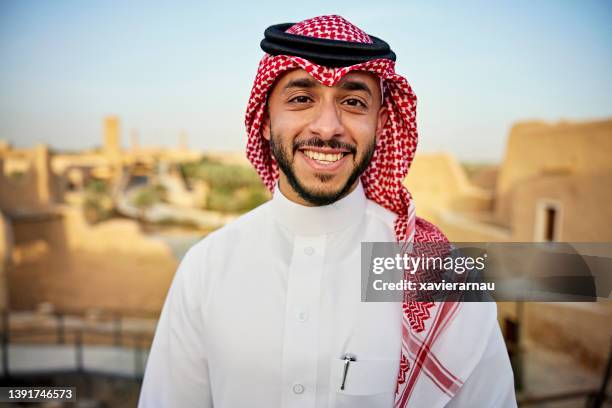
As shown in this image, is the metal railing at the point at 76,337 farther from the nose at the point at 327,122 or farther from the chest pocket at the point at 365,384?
the nose at the point at 327,122

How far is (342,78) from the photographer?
44.8 inches

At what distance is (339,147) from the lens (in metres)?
1.10

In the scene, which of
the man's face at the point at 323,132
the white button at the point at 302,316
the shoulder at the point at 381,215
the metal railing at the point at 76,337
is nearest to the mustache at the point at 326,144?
the man's face at the point at 323,132

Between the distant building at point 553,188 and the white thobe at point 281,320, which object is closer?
the white thobe at point 281,320

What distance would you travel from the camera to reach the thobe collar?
127cm

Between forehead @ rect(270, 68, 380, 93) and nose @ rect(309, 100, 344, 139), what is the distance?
60 millimetres

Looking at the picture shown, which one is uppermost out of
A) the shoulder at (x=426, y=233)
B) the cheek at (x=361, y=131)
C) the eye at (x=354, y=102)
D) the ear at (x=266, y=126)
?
the eye at (x=354, y=102)

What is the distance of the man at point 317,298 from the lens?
110 cm

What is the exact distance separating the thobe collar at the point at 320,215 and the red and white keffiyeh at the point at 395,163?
5.8 inches

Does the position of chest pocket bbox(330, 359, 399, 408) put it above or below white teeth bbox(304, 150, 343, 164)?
below

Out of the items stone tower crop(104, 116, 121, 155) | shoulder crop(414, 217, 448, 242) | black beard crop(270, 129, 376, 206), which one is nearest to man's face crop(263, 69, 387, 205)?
black beard crop(270, 129, 376, 206)

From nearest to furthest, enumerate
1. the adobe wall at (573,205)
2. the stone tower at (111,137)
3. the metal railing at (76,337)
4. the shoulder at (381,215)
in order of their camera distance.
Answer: the shoulder at (381,215) < the adobe wall at (573,205) < the metal railing at (76,337) < the stone tower at (111,137)

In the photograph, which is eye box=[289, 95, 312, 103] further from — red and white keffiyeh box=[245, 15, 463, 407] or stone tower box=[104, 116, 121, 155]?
stone tower box=[104, 116, 121, 155]

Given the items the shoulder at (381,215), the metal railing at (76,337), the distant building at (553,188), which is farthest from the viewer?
the metal railing at (76,337)
